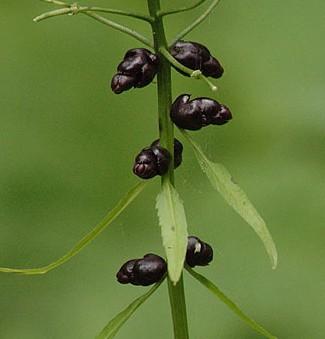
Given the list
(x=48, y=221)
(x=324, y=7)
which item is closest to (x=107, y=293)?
(x=48, y=221)

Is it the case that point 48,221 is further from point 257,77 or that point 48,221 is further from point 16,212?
point 257,77

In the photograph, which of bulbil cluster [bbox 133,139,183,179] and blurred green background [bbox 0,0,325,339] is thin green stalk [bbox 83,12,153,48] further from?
blurred green background [bbox 0,0,325,339]

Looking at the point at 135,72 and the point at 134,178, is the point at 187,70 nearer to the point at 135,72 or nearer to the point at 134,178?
the point at 135,72

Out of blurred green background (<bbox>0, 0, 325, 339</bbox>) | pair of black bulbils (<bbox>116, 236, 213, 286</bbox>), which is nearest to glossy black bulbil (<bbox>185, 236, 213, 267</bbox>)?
pair of black bulbils (<bbox>116, 236, 213, 286</bbox>)

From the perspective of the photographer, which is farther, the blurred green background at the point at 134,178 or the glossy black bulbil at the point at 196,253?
the blurred green background at the point at 134,178

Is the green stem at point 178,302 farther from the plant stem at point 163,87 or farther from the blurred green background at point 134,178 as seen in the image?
the blurred green background at point 134,178

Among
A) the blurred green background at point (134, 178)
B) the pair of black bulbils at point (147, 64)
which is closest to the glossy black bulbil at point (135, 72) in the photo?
the pair of black bulbils at point (147, 64)
